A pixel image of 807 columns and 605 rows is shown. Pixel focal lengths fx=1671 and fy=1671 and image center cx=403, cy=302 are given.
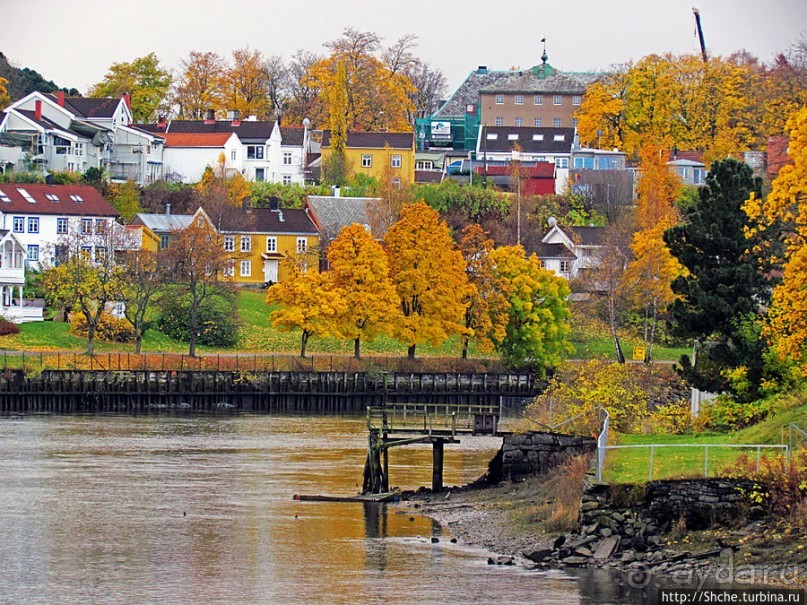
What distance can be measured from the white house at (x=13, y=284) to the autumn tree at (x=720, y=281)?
45101 mm

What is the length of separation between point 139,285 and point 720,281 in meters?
43.0

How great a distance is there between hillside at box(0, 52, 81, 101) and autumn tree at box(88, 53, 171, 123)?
668cm

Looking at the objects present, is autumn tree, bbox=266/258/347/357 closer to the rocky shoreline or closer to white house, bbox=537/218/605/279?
white house, bbox=537/218/605/279

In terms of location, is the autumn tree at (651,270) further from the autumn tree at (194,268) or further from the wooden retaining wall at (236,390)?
the autumn tree at (194,268)

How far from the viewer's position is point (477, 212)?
385ft

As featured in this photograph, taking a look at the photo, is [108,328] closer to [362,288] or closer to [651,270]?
[362,288]

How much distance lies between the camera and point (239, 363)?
83.2m

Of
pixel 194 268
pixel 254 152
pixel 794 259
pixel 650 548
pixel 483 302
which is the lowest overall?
pixel 650 548

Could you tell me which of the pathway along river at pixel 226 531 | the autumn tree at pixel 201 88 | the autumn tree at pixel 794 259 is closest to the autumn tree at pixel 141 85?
the autumn tree at pixel 201 88

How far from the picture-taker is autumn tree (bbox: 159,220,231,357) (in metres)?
89.3

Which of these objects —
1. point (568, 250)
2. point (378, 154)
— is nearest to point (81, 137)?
point (378, 154)

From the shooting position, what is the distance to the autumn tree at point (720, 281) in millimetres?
49625

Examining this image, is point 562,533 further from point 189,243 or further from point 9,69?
point 9,69

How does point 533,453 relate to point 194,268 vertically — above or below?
below
